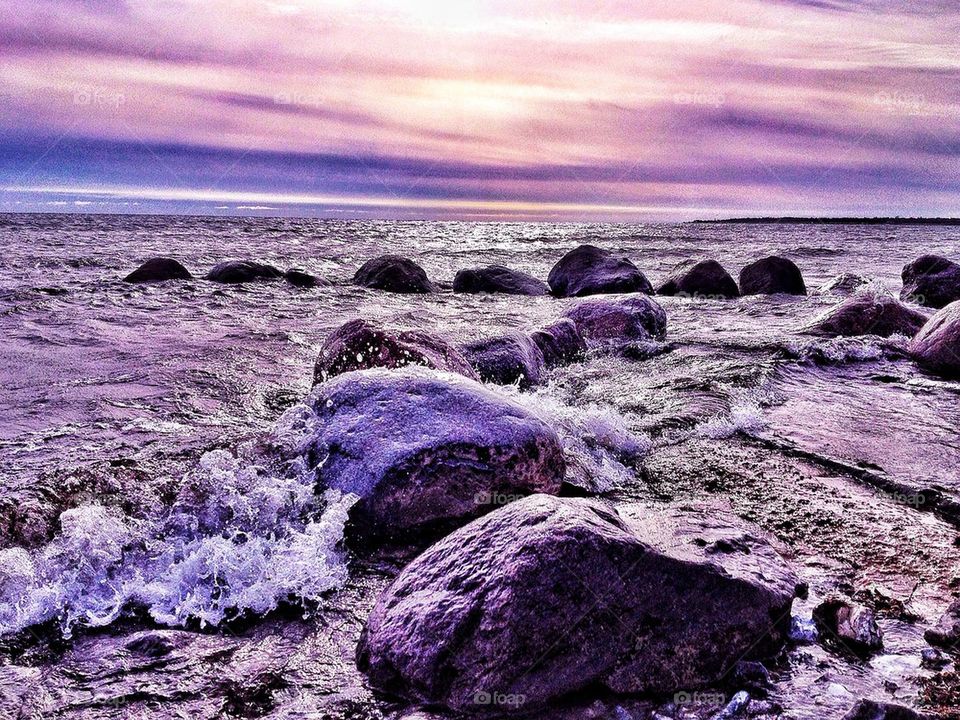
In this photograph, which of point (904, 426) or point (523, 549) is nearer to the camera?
point (523, 549)

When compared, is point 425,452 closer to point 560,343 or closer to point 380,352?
point 380,352

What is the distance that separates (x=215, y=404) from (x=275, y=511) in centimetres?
226

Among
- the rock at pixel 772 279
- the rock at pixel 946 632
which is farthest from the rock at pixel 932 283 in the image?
the rock at pixel 946 632

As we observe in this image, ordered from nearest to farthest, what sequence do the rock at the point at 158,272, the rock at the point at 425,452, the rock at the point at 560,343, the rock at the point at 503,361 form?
the rock at the point at 425,452, the rock at the point at 503,361, the rock at the point at 560,343, the rock at the point at 158,272

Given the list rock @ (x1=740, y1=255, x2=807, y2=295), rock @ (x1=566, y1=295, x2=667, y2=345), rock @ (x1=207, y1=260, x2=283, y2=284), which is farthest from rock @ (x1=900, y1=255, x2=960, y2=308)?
rock @ (x1=207, y1=260, x2=283, y2=284)

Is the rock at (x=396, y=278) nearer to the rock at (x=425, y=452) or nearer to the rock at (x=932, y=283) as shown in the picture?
the rock at (x=932, y=283)

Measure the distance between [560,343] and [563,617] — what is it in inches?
220

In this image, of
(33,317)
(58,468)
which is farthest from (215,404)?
(33,317)

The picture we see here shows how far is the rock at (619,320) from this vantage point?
8.58m

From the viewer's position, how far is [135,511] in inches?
149

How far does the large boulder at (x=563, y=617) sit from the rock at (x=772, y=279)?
41.0 ft

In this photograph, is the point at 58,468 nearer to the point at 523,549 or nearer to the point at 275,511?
the point at 275,511

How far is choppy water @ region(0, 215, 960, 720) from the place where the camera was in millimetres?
3193

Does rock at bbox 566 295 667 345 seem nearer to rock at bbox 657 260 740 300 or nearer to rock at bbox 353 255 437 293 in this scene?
rock at bbox 657 260 740 300
